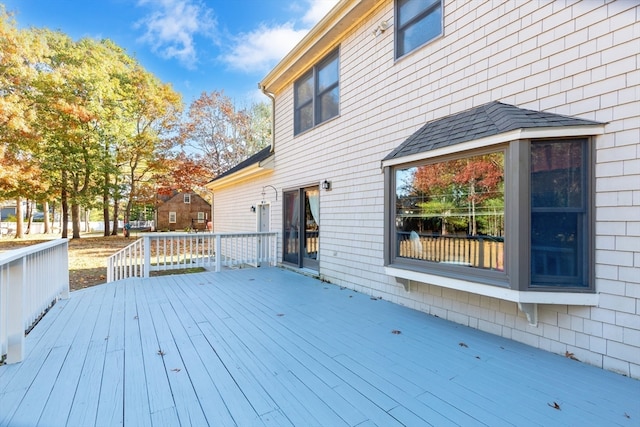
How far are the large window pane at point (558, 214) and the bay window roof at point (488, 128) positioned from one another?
142 millimetres

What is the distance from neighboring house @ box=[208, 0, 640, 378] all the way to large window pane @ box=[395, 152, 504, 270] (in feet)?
0.05

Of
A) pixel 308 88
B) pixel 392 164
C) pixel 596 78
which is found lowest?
pixel 392 164

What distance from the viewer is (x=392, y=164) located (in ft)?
13.6

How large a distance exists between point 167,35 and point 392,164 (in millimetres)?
14994

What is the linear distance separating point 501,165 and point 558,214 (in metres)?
0.67

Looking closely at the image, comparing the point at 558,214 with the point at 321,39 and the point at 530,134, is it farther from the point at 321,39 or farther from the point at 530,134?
the point at 321,39

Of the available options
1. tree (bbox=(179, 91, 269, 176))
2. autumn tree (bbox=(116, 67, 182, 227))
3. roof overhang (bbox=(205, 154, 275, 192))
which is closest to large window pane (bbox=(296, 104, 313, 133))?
roof overhang (bbox=(205, 154, 275, 192))

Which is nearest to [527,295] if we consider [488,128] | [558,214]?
[558,214]

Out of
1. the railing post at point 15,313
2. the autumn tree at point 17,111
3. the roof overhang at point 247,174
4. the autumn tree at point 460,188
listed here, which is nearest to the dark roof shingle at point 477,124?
the autumn tree at point 460,188

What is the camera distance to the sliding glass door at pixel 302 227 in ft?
22.1

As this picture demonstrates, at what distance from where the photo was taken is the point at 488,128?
3.02 meters

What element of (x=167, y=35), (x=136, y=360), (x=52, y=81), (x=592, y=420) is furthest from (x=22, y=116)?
(x=592, y=420)

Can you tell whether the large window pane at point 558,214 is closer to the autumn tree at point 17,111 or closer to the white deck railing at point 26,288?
the white deck railing at point 26,288

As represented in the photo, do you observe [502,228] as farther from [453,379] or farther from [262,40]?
[262,40]
